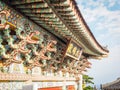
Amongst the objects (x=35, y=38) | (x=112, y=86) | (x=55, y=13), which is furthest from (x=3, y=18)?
(x=112, y=86)

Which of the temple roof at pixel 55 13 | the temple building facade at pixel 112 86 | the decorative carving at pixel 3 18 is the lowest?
the temple building facade at pixel 112 86

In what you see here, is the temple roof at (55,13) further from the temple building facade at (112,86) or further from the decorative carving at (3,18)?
the temple building facade at (112,86)

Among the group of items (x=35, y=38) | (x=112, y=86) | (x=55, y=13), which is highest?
(x=55, y=13)

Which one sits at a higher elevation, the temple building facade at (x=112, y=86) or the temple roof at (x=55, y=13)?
the temple roof at (x=55, y=13)

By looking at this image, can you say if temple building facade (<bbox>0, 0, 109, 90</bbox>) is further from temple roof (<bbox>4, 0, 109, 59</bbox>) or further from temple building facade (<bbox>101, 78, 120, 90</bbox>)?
temple building facade (<bbox>101, 78, 120, 90</bbox>)

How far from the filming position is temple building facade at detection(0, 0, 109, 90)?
227 inches

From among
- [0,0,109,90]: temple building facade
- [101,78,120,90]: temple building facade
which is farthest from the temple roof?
[101,78,120,90]: temple building facade

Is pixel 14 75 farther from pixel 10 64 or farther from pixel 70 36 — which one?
pixel 70 36

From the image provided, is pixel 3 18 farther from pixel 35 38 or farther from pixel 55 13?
pixel 35 38

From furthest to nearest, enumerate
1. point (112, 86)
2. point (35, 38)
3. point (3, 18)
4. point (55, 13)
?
point (112, 86), point (35, 38), point (55, 13), point (3, 18)

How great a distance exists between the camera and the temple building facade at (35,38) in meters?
5.77

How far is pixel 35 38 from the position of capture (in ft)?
25.2

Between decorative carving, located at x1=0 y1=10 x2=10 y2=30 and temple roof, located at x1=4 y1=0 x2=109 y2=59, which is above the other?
temple roof, located at x1=4 y1=0 x2=109 y2=59

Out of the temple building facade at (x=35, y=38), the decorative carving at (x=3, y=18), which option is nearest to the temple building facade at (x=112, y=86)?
the temple building facade at (x=35, y=38)
